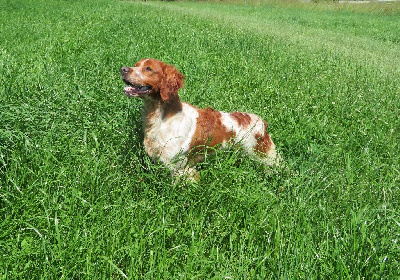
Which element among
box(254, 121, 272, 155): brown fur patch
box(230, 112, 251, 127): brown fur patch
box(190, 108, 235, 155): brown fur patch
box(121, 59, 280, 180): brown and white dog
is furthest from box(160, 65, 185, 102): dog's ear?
box(254, 121, 272, 155): brown fur patch

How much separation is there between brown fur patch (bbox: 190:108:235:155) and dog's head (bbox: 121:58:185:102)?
372 mm

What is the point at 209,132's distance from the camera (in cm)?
319

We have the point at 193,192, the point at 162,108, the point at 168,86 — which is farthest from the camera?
the point at 162,108

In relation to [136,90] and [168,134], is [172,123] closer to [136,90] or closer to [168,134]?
[168,134]

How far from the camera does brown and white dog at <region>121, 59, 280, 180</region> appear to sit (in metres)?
3.02

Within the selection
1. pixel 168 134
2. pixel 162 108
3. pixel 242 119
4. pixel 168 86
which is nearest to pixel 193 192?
pixel 168 134

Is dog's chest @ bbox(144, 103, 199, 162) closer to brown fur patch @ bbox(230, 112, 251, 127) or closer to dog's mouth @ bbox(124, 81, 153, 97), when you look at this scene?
dog's mouth @ bbox(124, 81, 153, 97)

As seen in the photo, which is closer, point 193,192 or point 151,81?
point 193,192

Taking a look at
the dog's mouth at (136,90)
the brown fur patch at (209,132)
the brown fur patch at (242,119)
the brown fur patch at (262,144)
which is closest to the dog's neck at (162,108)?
the dog's mouth at (136,90)

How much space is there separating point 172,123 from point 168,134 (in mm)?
106

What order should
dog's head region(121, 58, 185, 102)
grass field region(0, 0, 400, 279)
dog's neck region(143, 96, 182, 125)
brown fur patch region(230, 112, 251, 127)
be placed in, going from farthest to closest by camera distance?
brown fur patch region(230, 112, 251, 127)
dog's neck region(143, 96, 182, 125)
dog's head region(121, 58, 185, 102)
grass field region(0, 0, 400, 279)

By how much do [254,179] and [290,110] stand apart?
1.81 meters

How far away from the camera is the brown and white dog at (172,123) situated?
119 inches

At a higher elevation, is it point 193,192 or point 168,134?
point 168,134
